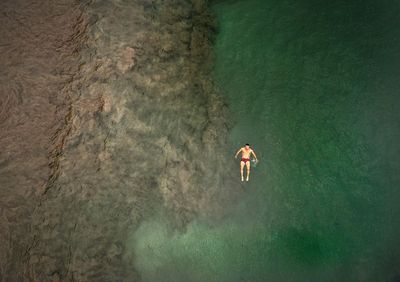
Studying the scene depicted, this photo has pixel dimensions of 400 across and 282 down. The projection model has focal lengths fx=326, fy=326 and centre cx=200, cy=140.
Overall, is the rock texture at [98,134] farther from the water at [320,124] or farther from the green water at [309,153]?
the water at [320,124]

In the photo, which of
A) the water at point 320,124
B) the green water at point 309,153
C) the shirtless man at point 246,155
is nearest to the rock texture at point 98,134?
the shirtless man at point 246,155

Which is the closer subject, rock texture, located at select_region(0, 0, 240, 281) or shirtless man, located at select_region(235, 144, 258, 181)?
rock texture, located at select_region(0, 0, 240, 281)

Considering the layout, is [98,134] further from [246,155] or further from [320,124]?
[320,124]

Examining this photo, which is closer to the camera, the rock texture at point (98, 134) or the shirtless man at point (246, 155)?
the rock texture at point (98, 134)

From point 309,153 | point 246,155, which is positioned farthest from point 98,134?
point 309,153

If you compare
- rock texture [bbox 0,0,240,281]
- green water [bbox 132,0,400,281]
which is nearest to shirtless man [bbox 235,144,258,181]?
green water [bbox 132,0,400,281]

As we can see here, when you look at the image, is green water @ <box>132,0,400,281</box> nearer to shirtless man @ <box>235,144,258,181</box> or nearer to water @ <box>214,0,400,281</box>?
water @ <box>214,0,400,281</box>
